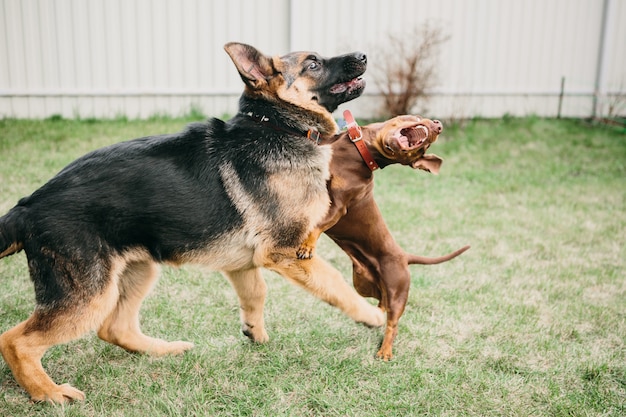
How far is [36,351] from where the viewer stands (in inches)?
120

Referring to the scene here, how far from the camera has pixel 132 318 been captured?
3646mm

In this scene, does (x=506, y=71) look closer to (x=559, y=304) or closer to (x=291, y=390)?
(x=559, y=304)

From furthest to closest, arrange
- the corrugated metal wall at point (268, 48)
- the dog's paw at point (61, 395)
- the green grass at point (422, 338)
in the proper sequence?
the corrugated metal wall at point (268, 48), the green grass at point (422, 338), the dog's paw at point (61, 395)

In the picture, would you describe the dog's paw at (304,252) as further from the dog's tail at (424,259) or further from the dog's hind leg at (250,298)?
the dog's tail at (424,259)

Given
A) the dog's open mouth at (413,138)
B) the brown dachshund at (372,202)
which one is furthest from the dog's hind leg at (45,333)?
the dog's open mouth at (413,138)

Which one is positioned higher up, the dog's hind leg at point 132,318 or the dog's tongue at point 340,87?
Result: the dog's tongue at point 340,87

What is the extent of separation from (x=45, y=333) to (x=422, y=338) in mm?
2367

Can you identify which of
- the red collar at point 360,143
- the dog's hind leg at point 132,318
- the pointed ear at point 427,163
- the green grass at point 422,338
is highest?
the red collar at point 360,143

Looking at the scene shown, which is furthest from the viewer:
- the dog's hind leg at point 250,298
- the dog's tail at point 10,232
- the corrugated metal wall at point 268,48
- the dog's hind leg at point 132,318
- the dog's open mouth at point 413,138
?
the corrugated metal wall at point 268,48

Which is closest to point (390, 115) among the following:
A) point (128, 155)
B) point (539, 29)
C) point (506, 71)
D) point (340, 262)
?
point (506, 71)

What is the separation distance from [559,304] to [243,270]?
2.61 metres

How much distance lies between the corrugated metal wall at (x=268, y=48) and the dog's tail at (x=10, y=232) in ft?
24.4

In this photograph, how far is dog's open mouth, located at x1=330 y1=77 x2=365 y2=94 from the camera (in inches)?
150

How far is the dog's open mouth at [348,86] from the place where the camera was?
3801 millimetres
